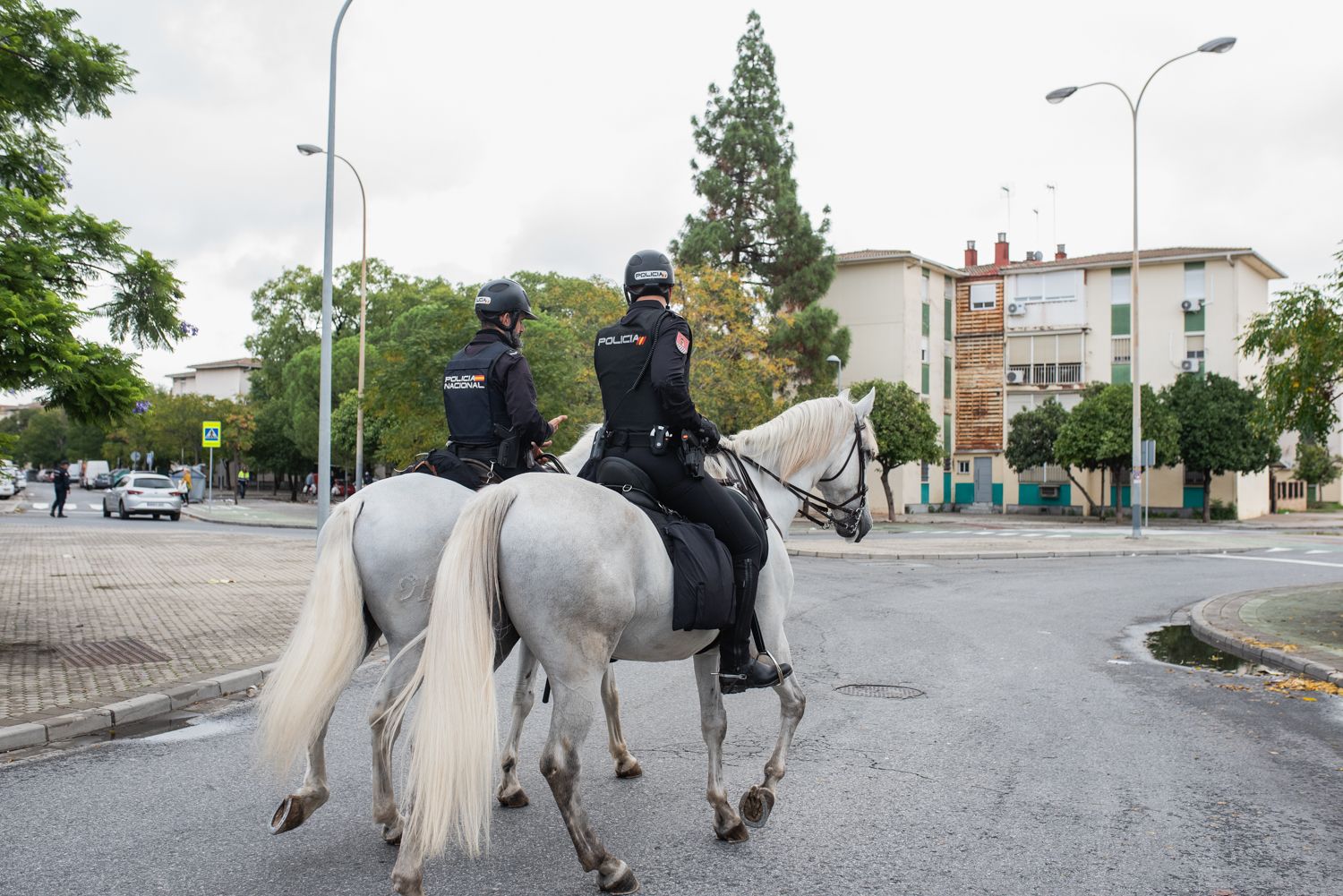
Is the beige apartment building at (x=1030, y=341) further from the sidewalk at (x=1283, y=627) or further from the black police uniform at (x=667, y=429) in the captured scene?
the black police uniform at (x=667, y=429)

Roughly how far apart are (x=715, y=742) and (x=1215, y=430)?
4816 centimetres

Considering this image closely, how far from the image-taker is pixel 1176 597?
51.4ft

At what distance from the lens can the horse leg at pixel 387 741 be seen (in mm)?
4418

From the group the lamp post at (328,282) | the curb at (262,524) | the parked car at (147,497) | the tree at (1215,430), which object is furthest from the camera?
the tree at (1215,430)

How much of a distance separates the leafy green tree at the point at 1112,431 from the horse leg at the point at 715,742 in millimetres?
44183

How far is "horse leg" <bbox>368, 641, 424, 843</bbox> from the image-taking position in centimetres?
442

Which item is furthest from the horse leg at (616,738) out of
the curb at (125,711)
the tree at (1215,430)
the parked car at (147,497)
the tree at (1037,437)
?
the tree at (1037,437)

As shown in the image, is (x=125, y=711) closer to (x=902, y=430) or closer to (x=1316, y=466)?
(x=902, y=430)

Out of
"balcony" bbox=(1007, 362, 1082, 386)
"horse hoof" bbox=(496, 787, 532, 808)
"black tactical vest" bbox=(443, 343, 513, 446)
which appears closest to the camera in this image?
"horse hoof" bbox=(496, 787, 532, 808)

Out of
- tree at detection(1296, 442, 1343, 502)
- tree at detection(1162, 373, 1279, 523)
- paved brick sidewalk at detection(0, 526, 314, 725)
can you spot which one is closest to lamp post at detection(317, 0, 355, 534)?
paved brick sidewalk at detection(0, 526, 314, 725)

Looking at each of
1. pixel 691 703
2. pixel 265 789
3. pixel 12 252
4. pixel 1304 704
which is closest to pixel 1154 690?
pixel 1304 704

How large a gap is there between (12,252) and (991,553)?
2015 cm

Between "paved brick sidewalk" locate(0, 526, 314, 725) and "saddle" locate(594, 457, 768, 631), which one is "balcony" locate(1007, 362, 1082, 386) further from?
"saddle" locate(594, 457, 768, 631)

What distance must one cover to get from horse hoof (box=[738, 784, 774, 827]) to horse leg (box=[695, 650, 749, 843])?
0.07 meters
